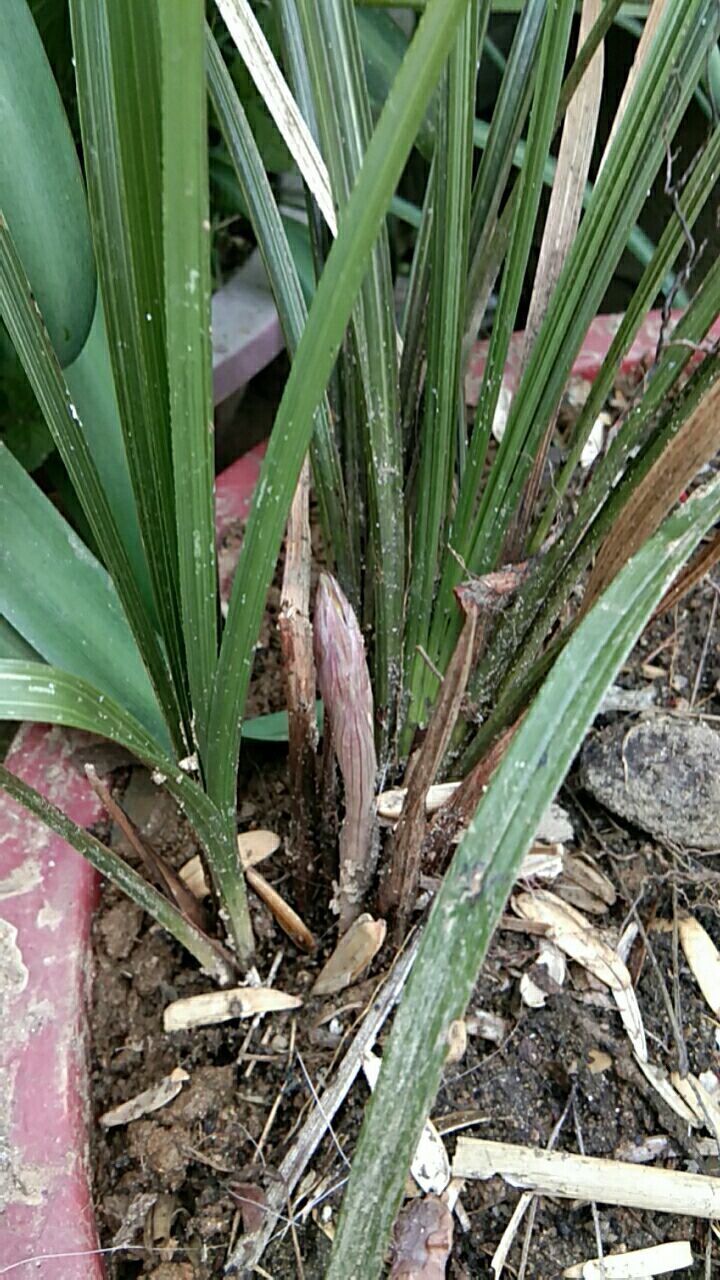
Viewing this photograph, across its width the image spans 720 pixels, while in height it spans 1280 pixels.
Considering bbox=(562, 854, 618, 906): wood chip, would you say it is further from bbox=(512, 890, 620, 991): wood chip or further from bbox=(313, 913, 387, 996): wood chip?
bbox=(313, 913, 387, 996): wood chip

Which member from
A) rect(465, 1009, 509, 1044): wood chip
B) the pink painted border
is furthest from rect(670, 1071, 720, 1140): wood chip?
the pink painted border

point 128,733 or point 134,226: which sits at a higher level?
point 134,226

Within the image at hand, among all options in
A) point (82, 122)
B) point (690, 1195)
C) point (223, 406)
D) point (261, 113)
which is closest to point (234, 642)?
point (82, 122)

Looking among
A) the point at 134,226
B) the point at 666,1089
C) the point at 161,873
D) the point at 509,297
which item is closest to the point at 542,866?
the point at 666,1089

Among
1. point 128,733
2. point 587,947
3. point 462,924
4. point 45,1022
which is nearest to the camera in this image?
point 462,924

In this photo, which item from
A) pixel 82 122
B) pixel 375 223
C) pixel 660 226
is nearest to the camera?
pixel 375 223

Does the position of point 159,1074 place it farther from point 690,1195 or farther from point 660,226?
point 660,226

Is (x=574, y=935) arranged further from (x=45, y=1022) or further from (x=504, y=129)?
(x=504, y=129)
